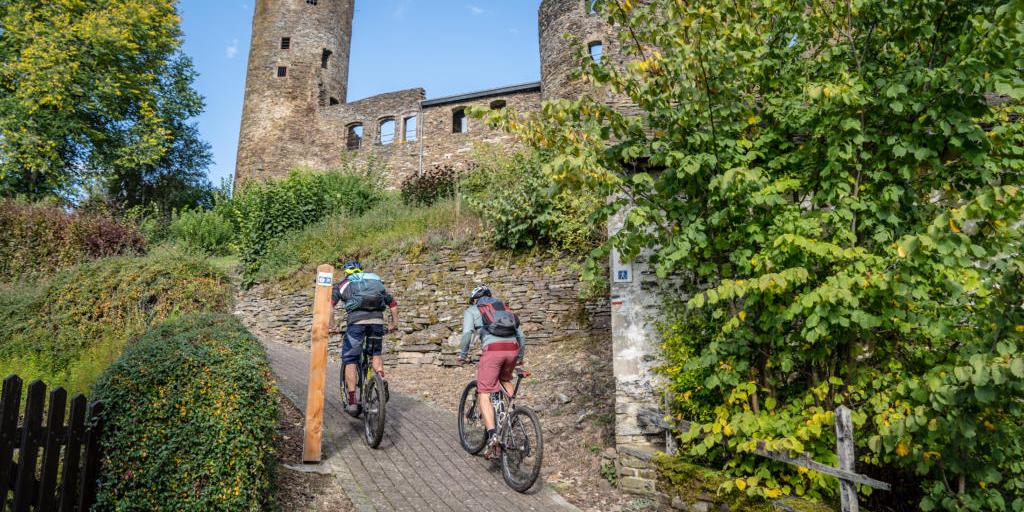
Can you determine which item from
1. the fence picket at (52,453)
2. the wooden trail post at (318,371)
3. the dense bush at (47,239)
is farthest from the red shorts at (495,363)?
the dense bush at (47,239)

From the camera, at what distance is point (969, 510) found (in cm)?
323

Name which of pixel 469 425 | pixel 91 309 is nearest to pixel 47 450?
pixel 469 425

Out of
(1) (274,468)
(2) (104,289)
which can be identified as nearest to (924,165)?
(1) (274,468)

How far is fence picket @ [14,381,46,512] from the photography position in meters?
3.05

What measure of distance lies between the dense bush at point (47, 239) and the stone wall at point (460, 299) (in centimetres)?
449

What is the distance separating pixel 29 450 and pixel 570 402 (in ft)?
17.1

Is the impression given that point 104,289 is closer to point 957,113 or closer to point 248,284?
point 248,284

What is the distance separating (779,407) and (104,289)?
29.8 feet

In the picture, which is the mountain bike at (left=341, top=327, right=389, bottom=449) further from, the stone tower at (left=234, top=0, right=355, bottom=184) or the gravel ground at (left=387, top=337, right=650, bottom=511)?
the stone tower at (left=234, top=0, right=355, bottom=184)

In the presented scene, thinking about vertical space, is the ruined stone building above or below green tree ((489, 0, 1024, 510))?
above

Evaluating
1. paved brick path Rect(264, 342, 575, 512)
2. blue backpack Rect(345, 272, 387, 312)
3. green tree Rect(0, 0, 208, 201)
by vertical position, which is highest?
green tree Rect(0, 0, 208, 201)

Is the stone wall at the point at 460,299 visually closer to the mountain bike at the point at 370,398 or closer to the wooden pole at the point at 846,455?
the mountain bike at the point at 370,398

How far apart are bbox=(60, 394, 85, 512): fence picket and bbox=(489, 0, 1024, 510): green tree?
3202mm

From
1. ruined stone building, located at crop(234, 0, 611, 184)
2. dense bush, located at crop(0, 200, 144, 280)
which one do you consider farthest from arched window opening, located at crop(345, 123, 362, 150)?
dense bush, located at crop(0, 200, 144, 280)
